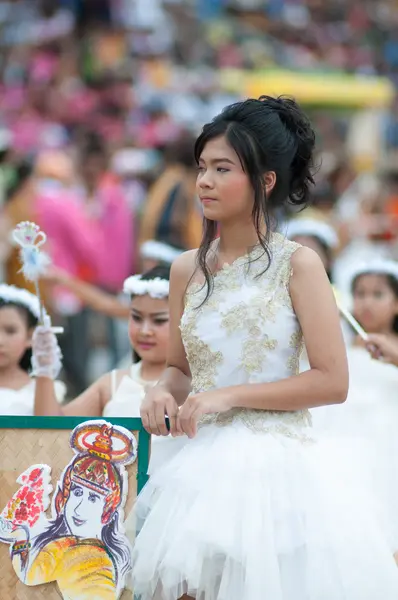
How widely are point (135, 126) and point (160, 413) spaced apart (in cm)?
1220

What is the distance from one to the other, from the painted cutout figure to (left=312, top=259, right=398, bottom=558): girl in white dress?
79 centimetres

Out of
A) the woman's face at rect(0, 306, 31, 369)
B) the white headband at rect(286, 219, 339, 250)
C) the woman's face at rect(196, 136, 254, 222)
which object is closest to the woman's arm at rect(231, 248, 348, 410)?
the woman's face at rect(196, 136, 254, 222)

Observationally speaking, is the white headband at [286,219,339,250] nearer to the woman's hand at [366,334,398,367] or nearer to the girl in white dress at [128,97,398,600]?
the woman's hand at [366,334,398,367]

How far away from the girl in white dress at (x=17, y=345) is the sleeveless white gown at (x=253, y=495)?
5.05 feet

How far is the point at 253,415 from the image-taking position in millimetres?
3564

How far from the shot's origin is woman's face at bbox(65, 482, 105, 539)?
11.8 ft

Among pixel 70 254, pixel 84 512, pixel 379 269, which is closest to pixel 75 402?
pixel 84 512

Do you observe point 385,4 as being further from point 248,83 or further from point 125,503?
point 125,503

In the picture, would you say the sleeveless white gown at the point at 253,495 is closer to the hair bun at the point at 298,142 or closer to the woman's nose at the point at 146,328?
the hair bun at the point at 298,142

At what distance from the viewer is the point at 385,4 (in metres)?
23.5

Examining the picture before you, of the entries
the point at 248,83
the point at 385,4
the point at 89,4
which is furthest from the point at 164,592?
the point at 385,4

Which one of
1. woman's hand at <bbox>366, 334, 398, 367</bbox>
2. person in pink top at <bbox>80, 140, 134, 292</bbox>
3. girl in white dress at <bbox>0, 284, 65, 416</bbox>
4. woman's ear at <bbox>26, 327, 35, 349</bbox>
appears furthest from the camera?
person in pink top at <bbox>80, 140, 134, 292</bbox>

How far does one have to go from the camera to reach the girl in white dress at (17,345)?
5066 mm

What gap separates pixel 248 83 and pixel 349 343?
1110 cm
